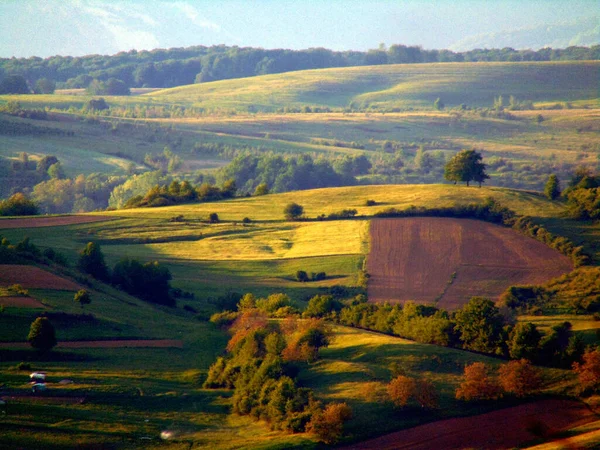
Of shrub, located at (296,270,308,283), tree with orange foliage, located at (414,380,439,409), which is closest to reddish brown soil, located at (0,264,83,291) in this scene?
shrub, located at (296,270,308,283)

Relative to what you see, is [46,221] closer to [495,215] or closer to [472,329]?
[495,215]

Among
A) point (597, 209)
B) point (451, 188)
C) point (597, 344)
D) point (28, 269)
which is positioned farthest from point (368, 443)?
point (451, 188)

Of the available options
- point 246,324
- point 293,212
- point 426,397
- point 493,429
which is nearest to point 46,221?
point 293,212

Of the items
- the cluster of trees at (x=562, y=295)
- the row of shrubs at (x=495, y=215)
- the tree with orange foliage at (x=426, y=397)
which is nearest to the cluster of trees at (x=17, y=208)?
the row of shrubs at (x=495, y=215)

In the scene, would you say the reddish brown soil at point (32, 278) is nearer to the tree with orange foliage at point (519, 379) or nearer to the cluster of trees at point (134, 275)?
the cluster of trees at point (134, 275)

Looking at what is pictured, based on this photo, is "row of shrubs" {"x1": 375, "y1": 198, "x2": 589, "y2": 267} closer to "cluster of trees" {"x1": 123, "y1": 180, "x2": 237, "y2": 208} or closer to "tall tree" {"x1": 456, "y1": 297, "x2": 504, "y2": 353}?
"cluster of trees" {"x1": 123, "y1": 180, "x2": 237, "y2": 208}
